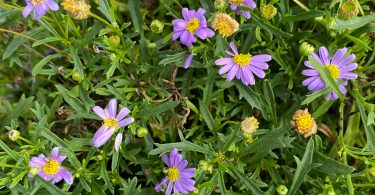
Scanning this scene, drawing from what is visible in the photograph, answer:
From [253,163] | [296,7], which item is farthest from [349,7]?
[253,163]

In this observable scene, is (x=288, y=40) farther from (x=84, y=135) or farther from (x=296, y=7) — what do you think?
(x=84, y=135)

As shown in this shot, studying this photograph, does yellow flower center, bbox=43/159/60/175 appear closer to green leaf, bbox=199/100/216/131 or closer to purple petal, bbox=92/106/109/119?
purple petal, bbox=92/106/109/119

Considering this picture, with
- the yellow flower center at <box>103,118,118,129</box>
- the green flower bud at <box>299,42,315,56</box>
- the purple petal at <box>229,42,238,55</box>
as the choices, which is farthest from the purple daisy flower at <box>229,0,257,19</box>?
the yellow flower center at <box>103,118,118,129</box>

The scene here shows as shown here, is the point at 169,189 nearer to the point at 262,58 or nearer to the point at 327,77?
the point at 262,58

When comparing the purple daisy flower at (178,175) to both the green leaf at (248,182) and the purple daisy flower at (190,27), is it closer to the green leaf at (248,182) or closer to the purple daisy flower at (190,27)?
the green leaf at (248,182)

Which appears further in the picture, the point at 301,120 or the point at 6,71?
the point at 6,71

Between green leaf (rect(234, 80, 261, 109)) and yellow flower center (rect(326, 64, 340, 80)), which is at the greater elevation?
yellow flower center (rect(326, 64, 340, 80))
